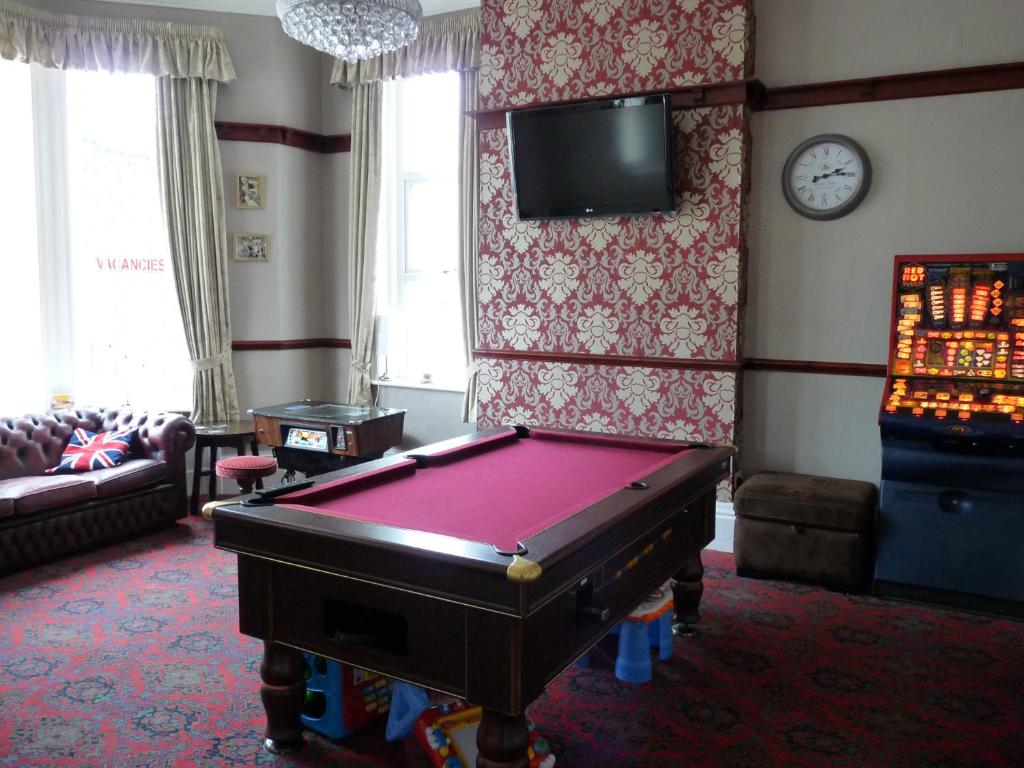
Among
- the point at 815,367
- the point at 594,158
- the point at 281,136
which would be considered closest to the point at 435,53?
the point at 281,136

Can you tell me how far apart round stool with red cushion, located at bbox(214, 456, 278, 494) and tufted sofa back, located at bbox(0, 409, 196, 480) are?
52 cm

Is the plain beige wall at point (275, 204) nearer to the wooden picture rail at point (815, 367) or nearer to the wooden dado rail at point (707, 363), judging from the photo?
the wooden dado rail at point (707, 363)

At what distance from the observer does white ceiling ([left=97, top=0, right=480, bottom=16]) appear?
5.49m

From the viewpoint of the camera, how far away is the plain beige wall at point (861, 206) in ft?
13.5

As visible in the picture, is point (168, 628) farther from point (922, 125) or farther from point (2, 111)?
point (922, 125)

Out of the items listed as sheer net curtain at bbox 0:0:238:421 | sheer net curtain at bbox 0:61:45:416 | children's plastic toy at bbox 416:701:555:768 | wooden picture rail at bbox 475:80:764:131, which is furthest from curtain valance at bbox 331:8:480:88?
children's plastic toy at bbox 416:701:555:768

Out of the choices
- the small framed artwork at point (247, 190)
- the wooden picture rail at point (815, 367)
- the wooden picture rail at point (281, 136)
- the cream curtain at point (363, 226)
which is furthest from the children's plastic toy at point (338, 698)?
the wooden picture rail at point (281, 136)

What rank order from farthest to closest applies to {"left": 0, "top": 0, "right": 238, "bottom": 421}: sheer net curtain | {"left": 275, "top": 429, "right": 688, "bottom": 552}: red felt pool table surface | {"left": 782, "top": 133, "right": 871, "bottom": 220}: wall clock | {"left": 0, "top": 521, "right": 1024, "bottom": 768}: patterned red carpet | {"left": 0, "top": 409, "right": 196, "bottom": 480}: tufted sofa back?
{"left": 0, "top": 0, "right": 238, "bottom": 421}: sheer net curtain
{"left": 0, "top": 409, "right": 196, "bottom": 480}: tufted sofa back
{"left": 782, "top": 133, "right": 871, "bottom": 220}: wall clock
{"left": 0, "top": 521, "right": 1024, "bottom": 768}: patterned red carpet
{"left": 275, "top": 429, "right": 688, "bottom": 552}: red felt pool table surface

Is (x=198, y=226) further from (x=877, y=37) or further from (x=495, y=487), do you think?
(x=877, y=37)

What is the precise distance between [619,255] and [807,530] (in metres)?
1.80

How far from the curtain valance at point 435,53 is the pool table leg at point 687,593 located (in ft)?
11.6

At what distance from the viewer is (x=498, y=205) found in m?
5.00

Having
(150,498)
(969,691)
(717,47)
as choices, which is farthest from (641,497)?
(150,498)

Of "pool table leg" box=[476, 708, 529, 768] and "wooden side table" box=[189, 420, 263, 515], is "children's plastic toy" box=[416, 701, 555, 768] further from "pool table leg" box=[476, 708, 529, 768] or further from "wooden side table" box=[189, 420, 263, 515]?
"wooden side table" box=[189, 420, 263, 515]
